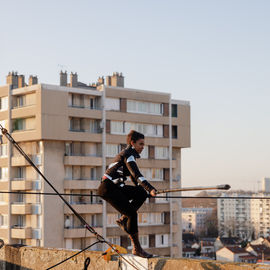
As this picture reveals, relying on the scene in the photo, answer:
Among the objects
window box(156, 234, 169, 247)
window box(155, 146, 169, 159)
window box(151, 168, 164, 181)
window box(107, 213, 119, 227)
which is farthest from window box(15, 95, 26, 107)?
window box(156, 234, 169, 247)

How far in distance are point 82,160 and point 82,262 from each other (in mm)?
55707

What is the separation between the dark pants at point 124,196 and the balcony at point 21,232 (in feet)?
182

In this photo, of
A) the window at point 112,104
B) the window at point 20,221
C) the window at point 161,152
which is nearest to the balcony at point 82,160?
the window at point 112,104

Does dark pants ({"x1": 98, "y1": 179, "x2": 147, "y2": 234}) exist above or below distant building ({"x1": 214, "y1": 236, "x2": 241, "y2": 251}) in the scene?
above

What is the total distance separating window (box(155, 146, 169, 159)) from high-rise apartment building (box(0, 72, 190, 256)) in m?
0.10

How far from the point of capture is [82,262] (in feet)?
25.2

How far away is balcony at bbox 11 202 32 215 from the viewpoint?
61.9 m

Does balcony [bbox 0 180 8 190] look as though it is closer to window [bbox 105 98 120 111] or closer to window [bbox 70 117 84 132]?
window [bbox 70 117 84 132]

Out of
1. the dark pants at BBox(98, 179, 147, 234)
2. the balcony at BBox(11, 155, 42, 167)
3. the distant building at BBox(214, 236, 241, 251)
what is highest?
the balcony at BBox(11, 155, 42, 167)

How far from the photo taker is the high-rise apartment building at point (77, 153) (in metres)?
61.1

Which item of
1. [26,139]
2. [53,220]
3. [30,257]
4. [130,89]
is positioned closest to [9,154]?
[26,139]

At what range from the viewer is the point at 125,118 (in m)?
66.1

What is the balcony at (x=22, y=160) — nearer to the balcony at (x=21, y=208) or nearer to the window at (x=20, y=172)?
the window at (x=20, y=172)

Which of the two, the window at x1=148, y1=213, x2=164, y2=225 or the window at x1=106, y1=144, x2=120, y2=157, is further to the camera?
the window at x1=148, y1=213, x2=164, y2=225
